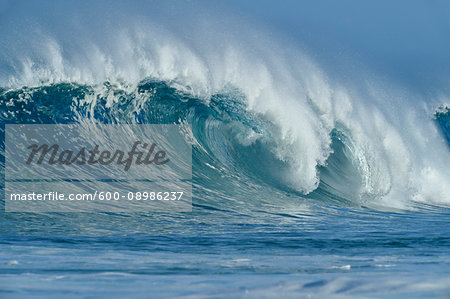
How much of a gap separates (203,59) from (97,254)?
6.41 metres

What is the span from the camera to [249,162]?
9.98 m

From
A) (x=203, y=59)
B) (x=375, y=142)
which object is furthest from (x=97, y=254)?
(x=375, y=142)

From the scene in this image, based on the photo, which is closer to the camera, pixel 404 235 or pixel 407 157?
Answer: pixel 404 235

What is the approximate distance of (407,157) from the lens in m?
11.2

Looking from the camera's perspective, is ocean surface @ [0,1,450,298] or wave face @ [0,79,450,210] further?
wave face @ [0,79,450,210]

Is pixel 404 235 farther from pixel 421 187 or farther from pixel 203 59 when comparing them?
pixel 203 59

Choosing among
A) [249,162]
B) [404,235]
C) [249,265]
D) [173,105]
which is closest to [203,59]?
[173,105]

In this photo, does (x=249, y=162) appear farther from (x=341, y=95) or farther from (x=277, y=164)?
(x=341, y=95)

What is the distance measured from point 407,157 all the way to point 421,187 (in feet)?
2.16

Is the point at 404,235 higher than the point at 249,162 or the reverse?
the reverse

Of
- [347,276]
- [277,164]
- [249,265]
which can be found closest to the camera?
[347,276]

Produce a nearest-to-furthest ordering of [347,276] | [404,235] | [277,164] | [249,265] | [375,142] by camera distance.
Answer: [347,276], [249,265], [404,235], [277,164], [375,142]

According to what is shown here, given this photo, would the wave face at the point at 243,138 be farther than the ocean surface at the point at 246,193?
Yes

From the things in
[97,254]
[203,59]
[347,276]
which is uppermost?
[203,59]
